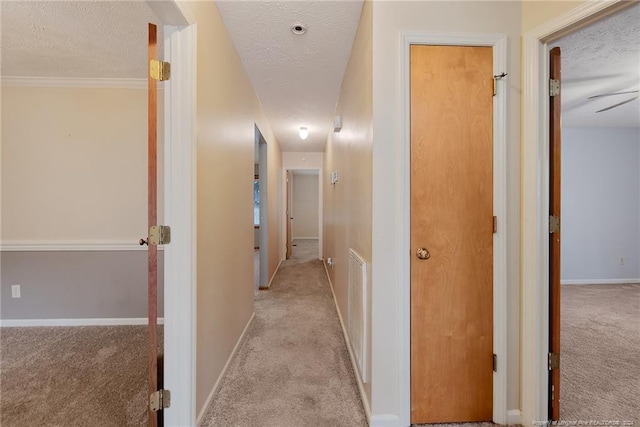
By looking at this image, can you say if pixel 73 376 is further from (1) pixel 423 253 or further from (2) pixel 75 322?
(1) pixel 423 253

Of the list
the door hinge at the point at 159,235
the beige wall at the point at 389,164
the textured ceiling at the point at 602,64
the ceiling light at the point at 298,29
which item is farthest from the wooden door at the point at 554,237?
the door hinge at the point at 159,235

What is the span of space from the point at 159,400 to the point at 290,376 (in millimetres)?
849

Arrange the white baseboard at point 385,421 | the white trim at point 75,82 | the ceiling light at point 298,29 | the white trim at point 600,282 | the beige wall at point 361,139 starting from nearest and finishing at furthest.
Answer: the white baseboard at point 385,421 < the beige wall at point 361,139 < the ceiling light at point 298,29 < the white trim at point 75,82 < the white trim at point 600,282

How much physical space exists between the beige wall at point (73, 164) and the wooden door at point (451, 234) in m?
2.70

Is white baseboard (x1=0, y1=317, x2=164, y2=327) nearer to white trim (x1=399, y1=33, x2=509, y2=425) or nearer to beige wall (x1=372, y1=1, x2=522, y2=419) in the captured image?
beige wall (x1=372, y1=1, x2=522, y2=419)

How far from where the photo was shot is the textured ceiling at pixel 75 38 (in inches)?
68.0

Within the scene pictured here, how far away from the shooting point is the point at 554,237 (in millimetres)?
1428

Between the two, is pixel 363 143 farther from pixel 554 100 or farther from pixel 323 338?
pixel 323 338

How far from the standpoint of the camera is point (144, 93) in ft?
8.90

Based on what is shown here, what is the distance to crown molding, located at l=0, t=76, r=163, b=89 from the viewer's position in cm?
258

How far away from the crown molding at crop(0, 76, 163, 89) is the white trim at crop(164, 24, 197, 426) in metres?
1.87

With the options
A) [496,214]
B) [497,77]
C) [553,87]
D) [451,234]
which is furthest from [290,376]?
[553,87]

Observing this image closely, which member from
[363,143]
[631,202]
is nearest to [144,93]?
[363,143]

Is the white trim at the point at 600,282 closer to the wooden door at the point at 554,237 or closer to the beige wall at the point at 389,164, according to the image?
the wooden door at the point at 554,237
